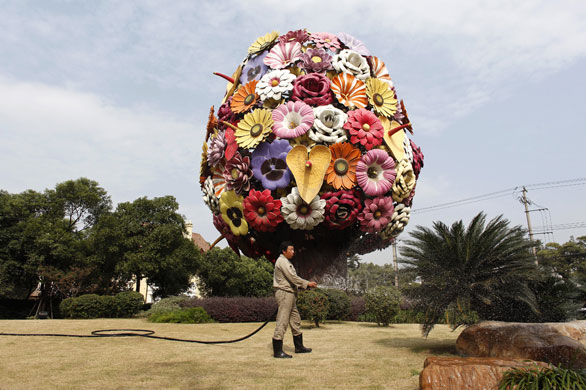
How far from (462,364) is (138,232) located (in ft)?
91.0

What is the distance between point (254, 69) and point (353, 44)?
2479mm

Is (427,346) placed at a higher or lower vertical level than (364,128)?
lower

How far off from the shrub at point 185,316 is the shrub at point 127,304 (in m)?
3.71

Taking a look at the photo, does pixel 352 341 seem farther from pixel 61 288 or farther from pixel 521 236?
pixel 61 288

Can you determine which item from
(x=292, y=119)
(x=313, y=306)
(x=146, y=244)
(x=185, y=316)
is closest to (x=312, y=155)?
(x=292, y=119)

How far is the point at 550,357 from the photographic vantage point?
527 centimetres

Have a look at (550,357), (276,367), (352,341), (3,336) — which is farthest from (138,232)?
(550,357)

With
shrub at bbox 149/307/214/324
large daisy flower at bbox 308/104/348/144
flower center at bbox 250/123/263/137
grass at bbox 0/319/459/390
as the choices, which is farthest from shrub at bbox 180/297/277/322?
large daisy flower at bbox 308/104/348/144

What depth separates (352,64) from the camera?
9406 mm

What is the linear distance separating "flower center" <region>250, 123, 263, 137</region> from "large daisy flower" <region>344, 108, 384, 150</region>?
173 centimetres

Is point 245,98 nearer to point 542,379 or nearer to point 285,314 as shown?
point 285,314

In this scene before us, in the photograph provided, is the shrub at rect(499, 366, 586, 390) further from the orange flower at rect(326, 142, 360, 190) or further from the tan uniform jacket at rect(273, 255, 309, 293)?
the orange flower at rect(326, 142, 360, 190)

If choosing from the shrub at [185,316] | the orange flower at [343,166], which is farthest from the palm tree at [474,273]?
the shrub at [185,316]

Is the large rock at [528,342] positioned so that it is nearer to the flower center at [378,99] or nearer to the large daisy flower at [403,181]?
the large daisy flower at [403,181]
